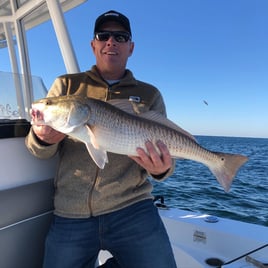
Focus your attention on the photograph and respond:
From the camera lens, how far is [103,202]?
8.14 ft

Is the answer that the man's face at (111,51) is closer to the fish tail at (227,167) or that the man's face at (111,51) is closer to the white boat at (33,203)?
the white boat at (33,203)

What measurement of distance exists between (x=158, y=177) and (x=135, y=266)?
2.33ft

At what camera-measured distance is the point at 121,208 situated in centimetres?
253

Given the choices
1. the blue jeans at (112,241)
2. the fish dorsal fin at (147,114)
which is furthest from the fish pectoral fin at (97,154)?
the blue jeans at (112,241)

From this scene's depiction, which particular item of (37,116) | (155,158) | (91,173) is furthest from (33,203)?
(155,158)

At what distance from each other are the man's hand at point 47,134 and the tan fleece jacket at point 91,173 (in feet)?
0.23

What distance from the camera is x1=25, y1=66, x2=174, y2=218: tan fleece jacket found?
2469mm

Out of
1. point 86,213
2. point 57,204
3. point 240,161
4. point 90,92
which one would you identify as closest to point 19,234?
point 57,204

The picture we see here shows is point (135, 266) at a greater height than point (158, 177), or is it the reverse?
point (158, 177)

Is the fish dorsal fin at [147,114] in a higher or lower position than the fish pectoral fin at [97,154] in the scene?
higher

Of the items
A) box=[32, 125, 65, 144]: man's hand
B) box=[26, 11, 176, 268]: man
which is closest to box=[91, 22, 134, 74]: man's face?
box=[26, 11, 176, 268]: man

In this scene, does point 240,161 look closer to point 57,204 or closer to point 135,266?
point 135,266

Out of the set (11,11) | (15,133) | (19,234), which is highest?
(11,11)

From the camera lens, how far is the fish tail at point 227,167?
2600 millimetres
